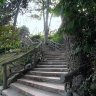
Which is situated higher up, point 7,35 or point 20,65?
point 7,35

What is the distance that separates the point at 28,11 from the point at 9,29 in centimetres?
1160

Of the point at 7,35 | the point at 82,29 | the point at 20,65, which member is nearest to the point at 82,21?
the point at 82,29

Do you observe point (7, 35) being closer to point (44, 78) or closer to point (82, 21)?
point (44, 78)

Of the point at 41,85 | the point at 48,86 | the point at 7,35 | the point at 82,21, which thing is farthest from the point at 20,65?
the point at 82,21

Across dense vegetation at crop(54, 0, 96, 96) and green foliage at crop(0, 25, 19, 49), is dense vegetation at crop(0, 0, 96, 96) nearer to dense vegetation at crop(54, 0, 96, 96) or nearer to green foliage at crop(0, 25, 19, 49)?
dense vegetation at crop(54, 0, 96, 96)

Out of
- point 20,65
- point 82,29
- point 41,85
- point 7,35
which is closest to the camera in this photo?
point 82,29

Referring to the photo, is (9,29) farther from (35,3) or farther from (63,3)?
(63,3)

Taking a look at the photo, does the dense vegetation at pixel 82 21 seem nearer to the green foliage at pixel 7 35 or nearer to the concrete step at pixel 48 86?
the concrete step at pixel 48 86

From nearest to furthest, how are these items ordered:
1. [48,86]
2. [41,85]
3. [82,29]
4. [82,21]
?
[82,21] < [82,29] < [48,86] < [41,85]

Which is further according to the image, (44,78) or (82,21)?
(44,78)

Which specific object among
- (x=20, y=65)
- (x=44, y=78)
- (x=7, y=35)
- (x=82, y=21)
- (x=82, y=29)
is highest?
(x=7, y=35)

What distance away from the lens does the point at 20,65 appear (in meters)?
12.2

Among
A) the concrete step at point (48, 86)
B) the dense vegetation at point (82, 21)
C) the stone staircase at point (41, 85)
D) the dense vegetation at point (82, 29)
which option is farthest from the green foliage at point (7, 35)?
the dense vegetation at point (82, 21)

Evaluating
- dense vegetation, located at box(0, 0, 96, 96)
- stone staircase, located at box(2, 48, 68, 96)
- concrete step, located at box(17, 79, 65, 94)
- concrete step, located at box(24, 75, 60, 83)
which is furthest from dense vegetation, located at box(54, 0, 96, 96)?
concrete step, located at box(24, 75, 60, 83)
